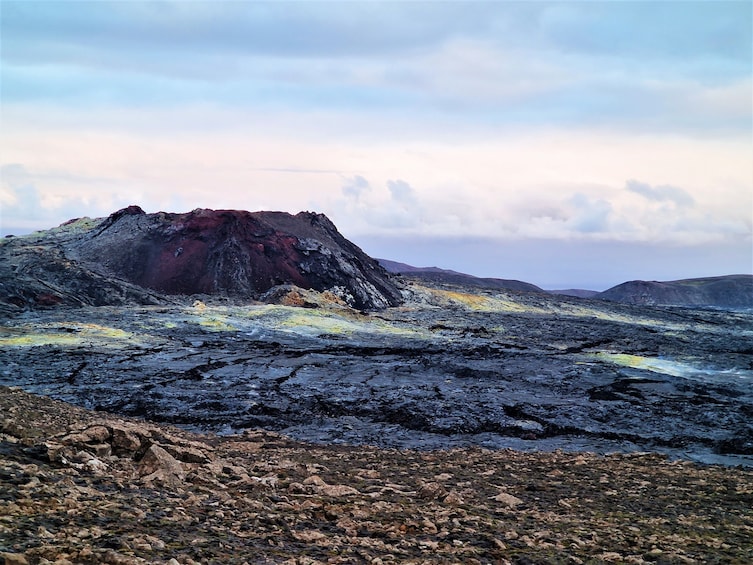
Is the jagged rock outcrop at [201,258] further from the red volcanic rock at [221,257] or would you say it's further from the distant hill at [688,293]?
the distant hill at [688,293]

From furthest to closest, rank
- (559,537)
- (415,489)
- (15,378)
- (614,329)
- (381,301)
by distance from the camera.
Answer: (381,301)
(614,329)
(15,378)
(415,489)
(559,537)

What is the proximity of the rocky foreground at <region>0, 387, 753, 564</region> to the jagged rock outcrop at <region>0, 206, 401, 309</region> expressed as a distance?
27.1 meters

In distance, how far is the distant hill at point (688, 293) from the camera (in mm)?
77312

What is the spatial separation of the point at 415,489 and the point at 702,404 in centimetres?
1156

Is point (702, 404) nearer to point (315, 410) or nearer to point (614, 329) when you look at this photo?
point (315, 410)

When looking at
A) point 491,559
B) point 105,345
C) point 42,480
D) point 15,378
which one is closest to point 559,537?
point 491,559

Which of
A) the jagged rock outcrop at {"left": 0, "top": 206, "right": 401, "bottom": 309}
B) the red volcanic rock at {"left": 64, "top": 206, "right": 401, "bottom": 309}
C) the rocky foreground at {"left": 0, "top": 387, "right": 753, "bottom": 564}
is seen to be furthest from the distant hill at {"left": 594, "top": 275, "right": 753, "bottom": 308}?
the rocky foreground at {"left": 0, "top": 387, "right": 753, "bottom": 564}

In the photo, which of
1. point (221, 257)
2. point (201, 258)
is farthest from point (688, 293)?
point (201, 258)

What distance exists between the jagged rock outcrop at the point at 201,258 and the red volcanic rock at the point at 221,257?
0.22ft

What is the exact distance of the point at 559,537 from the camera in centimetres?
522

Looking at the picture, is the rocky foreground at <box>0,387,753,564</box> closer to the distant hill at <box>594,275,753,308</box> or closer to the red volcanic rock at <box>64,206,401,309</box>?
the red volcanic rock at <box>64,206,401,309</box>

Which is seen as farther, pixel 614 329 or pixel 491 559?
pixel 614 329

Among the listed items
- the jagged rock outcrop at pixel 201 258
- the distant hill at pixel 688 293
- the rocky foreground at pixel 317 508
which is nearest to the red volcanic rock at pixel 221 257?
the jagged rock outcrop at pixel 201 258

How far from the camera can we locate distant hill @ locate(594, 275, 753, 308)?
3044 inches
